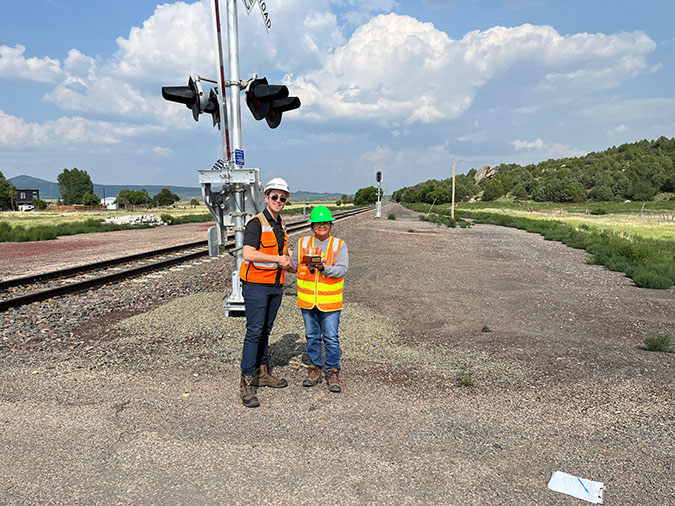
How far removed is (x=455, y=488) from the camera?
9.27 feet

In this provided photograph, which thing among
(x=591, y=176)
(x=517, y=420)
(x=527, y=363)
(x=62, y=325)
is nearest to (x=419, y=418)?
(x=517, y=420)

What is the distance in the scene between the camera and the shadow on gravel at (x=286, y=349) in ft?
17.0

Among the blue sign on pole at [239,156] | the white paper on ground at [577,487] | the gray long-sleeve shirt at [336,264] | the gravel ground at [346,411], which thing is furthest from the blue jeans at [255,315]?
the blue sign on pole at [239,156]

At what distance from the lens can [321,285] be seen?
4.27 m

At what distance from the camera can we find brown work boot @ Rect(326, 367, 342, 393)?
4.28 metres

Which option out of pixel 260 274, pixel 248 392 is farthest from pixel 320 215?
pixel 248 392

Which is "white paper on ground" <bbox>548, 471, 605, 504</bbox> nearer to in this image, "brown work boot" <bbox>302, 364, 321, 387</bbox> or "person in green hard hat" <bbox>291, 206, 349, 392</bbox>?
"person in green hard hat" <bbox>291, 206, 349, 392</bbox>

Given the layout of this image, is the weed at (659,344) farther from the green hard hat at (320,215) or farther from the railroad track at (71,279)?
the railroad track at (71,279)

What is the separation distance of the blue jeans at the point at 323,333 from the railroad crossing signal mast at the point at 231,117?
8.39 feet

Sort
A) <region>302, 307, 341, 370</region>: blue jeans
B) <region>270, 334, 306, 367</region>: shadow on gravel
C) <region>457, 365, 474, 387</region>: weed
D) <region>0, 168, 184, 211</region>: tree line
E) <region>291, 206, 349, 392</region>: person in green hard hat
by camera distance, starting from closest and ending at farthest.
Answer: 1. <region>291, 206, 349, 392</region>: person in green hard hat
2. <region>302, 307, 341, 370</region>: blue jeans
3. <region>457, 365, 474, 387</region>: weed
4. <region>270, 334, 306, 367</region>: shadow on gravel
5. <region>0, 168, 184, 211</region>: tree line

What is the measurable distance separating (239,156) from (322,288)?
3241mm

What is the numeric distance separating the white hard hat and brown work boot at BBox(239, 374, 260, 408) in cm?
178

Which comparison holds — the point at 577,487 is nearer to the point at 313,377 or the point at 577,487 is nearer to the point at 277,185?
the point at 313,377

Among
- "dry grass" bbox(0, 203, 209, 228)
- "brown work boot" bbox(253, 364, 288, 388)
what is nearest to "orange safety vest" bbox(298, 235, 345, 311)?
"brown work boot" bbox(253, 364, 288, 388)
